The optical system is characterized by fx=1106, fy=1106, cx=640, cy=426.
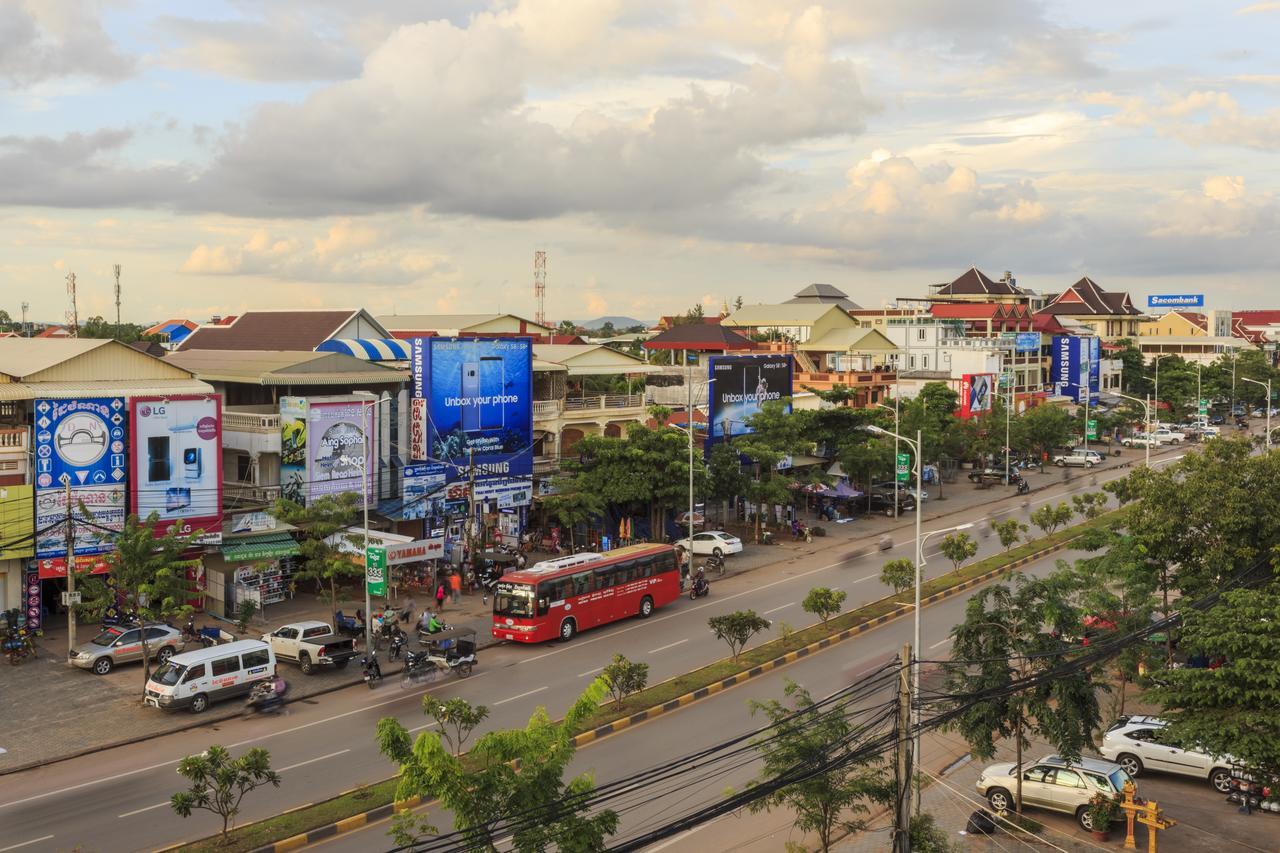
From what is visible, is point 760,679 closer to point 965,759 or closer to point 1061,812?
point 965,759

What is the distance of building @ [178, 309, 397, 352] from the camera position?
181 feet

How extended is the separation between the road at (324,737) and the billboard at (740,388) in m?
17.4

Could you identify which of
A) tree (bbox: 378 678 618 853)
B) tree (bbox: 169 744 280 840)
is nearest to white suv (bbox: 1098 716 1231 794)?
tree (bbox: 378 678 618 853)

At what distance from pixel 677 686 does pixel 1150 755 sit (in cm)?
1167

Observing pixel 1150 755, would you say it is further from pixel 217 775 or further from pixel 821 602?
pixel 217 775

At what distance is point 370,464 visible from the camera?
143 ft

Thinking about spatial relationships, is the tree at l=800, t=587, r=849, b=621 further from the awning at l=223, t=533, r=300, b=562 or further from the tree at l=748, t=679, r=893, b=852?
the awning at l=223, t=533, r=300, b=562

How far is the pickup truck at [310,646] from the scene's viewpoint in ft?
105

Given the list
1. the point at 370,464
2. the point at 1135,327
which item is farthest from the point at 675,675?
the point at 1135,327

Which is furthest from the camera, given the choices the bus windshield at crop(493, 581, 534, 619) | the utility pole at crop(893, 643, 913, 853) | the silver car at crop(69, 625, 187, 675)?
the bus windshield at crop(493, 581, 534, 619)

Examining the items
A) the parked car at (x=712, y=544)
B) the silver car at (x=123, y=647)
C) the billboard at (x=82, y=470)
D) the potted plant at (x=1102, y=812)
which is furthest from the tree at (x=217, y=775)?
the parked car at (x=712, y=544)

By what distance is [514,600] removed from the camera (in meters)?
35.1

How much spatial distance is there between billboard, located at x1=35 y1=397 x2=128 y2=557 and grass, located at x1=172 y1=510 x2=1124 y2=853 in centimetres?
1686

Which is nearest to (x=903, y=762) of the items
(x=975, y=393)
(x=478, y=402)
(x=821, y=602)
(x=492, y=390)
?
(x=821, y=602)
